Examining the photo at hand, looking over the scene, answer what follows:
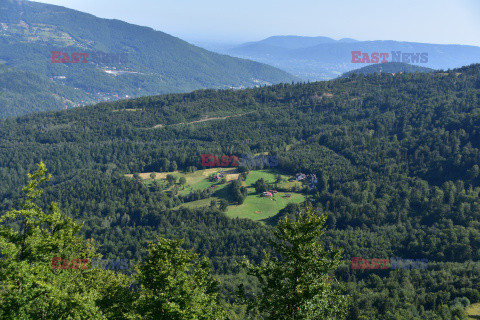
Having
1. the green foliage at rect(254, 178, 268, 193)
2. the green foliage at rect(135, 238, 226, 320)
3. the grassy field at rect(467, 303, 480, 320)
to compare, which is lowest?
the green foliage at rect(254, 178, 268, 193)

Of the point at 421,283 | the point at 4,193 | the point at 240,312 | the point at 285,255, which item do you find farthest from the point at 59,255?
the point at 4,193

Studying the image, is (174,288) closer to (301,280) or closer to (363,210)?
(301,280)

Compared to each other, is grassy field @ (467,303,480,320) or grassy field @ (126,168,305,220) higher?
grassy field @ (467,303,480,320)

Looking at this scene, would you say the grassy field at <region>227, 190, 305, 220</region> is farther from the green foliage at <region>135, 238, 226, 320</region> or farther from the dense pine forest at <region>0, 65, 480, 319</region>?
the green foliage at <region>135, 238, 226, 320</region>

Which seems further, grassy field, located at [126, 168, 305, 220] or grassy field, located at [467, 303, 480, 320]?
grassy field, located at [126, 168, 305, 220]

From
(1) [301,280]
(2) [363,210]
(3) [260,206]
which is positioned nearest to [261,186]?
(3) [260,206]

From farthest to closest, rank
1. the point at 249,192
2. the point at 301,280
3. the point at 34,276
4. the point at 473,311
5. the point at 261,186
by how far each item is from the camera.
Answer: the point at 249,192 < the point at 261,186 < the point at 473,311 < the point at 301,280 < the point at 34,276

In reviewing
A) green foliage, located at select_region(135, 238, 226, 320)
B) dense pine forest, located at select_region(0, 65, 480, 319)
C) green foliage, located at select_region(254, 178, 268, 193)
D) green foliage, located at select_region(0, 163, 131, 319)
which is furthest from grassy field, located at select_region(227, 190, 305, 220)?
green foliage, located at select_region(0, 163, 131, 319)
